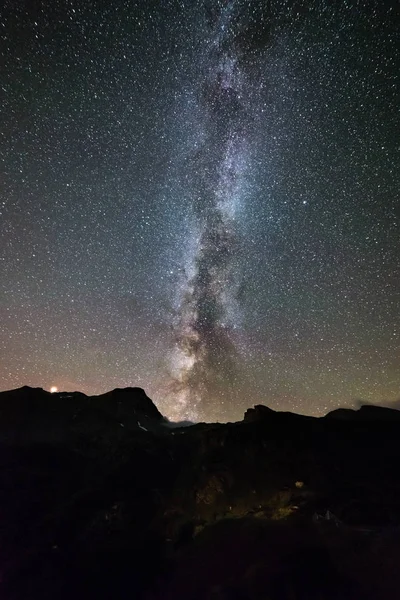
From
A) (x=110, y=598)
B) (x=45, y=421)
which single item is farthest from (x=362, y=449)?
(x=45, y=421)

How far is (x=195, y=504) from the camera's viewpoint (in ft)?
82.9

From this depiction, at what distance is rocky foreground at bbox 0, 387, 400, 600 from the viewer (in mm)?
18812

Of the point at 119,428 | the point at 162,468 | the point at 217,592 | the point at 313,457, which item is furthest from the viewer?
the point at 119,428

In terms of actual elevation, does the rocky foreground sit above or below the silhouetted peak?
below

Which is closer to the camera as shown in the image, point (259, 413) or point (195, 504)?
point (195, 504)

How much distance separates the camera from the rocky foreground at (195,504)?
18.8 m

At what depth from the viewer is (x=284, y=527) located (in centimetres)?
2169

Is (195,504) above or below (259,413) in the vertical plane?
below

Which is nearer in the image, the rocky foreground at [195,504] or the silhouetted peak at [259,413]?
the rocky foreground at [195,504]

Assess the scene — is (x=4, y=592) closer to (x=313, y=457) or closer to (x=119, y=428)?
(x=119, y=428)

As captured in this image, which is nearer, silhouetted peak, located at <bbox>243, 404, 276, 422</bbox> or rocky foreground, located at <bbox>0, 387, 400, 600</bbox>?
rocky foreground, located at <bbox>0, 387, 400, 600</bbox>

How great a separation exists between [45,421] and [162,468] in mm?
11949

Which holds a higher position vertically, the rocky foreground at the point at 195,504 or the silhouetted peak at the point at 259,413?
the silhouetted peak at the point at 259,413

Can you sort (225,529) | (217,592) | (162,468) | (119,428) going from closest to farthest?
1. (217,592)
2. (225,529)
3. (162,468)
4. (119,428)
